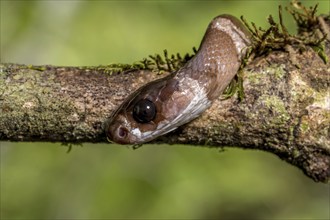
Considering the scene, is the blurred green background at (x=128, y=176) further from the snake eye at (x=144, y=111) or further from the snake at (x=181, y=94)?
the snake eye at (x=144, y=111)

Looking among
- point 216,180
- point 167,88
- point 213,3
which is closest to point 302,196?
point 216,180

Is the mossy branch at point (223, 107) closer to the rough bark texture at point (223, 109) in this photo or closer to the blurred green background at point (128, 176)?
the rough bark texture at point (223, 109)

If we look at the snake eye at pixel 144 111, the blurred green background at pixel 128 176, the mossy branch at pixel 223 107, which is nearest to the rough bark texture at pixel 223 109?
the mossy branch at pixel 223 107

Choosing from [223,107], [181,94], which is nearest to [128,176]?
[181,94]

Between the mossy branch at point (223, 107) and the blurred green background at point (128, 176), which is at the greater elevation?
the mossy branch at point (223, 107)

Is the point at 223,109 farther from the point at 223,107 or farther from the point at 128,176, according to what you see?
the point at 128,176

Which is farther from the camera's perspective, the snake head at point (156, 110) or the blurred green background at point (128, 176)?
the blurred green background at point (128, 176)
